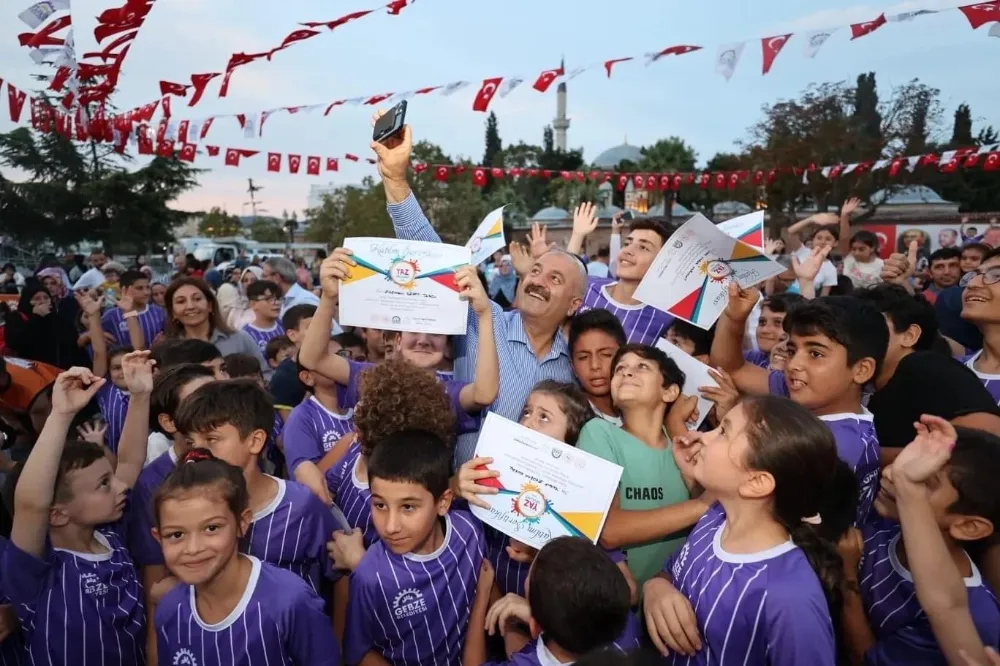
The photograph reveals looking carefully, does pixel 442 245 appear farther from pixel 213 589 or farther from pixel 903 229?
pixel 903 229

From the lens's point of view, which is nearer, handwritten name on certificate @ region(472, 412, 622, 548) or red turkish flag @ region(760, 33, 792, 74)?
handwritten name on certificate @ region(472, 412, 622, 548)

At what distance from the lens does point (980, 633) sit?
6.12ft

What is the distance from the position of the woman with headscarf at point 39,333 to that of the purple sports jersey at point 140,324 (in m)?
0.57

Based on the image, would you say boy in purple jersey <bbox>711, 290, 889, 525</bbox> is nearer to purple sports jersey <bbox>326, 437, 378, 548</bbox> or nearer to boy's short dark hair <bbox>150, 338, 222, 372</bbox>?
purple sports jersey <bbox>326, 437, 378, 548</bbox>

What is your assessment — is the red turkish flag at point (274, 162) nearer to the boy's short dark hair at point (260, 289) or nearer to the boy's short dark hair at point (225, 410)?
the boy's short dark hair at point (260, 289)

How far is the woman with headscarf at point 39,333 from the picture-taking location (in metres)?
6.46

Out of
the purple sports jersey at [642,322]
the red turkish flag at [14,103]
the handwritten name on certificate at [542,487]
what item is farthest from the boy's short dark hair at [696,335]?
the red turkish flag at [14,103]

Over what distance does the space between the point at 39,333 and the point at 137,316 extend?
1.20 m

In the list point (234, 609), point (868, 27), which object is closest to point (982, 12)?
point (868, 27)

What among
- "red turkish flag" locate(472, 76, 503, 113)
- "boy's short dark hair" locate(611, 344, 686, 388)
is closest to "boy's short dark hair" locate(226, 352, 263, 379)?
"boy's short dark hair" locate(611, 344, 686, 388)

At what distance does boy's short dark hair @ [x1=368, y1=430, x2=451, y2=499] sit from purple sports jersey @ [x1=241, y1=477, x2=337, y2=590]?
0.39 meters

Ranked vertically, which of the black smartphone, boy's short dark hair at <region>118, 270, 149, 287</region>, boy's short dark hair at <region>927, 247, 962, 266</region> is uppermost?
the black smartphone

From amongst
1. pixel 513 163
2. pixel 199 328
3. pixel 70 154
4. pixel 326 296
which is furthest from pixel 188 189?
pixel 326 296

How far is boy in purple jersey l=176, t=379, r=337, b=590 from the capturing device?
96.6 inches
